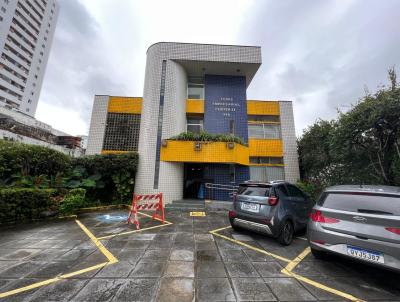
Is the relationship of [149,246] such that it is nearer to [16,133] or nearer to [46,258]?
[46,258]

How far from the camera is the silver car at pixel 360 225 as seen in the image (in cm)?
271

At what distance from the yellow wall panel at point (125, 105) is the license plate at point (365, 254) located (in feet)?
46.4

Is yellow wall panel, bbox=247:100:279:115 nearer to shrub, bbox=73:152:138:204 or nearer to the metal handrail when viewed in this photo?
the metal handrail

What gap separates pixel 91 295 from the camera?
2574 mm

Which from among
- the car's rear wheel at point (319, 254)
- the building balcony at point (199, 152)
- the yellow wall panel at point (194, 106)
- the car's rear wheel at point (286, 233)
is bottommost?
the car's rear wheel at point (319, 254)

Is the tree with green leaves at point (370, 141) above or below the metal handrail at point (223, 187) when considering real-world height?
above

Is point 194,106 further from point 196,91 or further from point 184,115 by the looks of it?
point 196,91

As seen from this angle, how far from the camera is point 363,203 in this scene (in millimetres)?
3154

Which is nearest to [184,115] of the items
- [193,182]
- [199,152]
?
[199,152]

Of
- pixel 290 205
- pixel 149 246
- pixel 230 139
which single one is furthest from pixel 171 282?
pixel 230 139

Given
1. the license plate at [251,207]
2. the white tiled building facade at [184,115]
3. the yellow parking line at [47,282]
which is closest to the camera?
the yellow parking line at [47,282]

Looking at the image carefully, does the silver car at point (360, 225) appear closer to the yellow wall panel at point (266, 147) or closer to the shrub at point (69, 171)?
the shrub at point (69, 171)

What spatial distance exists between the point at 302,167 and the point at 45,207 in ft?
51.7

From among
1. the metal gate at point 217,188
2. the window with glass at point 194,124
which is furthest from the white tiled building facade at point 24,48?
the metal gate at point 217,188
